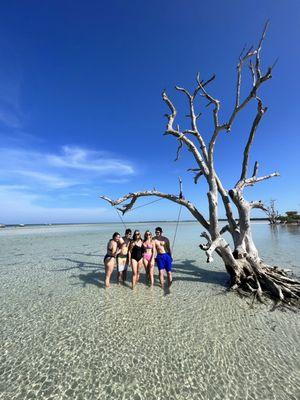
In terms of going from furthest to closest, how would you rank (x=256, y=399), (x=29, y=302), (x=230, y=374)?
(x=29, y=302) → (x=230, y=374) → (x=256, y=399)

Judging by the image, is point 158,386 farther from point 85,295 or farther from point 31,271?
point 31,271

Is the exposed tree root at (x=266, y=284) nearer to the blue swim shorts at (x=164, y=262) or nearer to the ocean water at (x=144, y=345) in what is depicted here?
the ocean water at (x=144, y=345)

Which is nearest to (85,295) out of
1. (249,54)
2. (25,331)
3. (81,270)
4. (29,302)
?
(29,302)

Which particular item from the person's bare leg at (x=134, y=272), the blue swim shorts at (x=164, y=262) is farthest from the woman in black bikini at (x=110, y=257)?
the blue swim shorts at (x=164, y=262)

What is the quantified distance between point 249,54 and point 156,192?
615 cm

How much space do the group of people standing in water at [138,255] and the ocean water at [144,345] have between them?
684mm

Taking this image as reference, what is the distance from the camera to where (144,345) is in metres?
4.57

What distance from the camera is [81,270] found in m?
11.2

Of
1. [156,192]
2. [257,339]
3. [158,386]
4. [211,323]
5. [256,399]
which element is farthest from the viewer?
[156,192]

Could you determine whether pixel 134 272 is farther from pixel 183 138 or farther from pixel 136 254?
pixel 183 138

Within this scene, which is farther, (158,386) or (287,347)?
(287,347)

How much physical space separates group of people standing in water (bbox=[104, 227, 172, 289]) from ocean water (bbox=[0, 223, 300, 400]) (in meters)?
0.68

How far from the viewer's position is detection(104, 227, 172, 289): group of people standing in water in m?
8.48

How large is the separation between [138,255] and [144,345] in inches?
163
